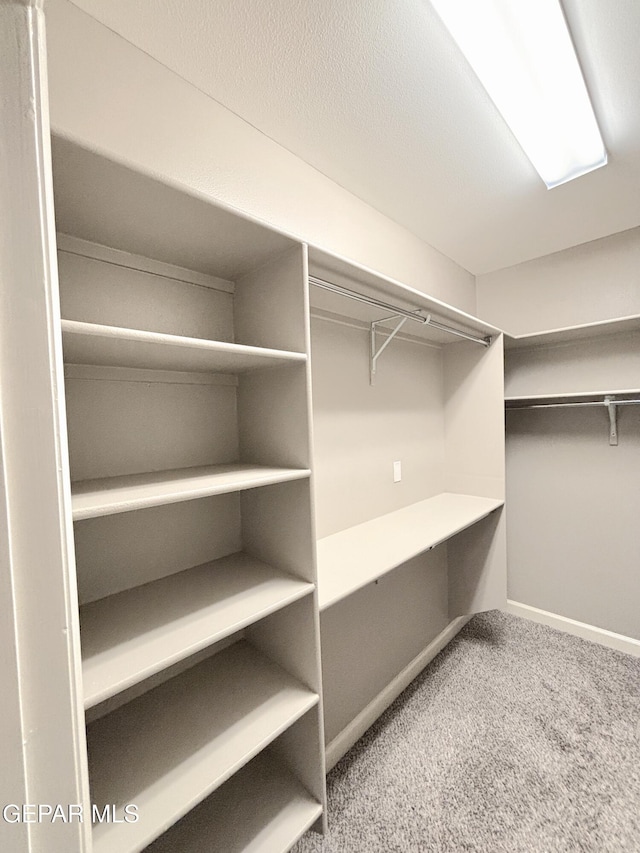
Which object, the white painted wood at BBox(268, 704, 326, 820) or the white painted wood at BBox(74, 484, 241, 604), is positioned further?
the white painted wood at BBox(268, 704, 326, 820)

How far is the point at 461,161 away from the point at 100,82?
132cm

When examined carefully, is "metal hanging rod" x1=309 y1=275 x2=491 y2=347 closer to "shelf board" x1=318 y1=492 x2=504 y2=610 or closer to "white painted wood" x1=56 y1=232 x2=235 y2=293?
"white painted wood" x1=56 y1=232 x2=235 y2=293

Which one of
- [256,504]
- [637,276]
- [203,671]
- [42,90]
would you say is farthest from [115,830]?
[637,276]

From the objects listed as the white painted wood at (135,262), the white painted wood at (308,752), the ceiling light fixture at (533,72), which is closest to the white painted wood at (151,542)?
the white painted wood at (308,752)

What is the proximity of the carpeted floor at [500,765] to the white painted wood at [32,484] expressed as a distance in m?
1.16

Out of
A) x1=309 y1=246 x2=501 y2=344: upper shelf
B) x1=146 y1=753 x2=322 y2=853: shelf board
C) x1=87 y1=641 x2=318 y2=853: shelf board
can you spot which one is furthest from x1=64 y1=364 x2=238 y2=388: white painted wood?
x1=146 y1=753 x2=322 y2=853: shelf board

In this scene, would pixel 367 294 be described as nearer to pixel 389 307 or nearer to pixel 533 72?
pixel 389 307

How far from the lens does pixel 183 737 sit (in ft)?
2.83

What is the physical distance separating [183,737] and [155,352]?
3.18ft

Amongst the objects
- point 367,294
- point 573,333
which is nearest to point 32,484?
point 367,294

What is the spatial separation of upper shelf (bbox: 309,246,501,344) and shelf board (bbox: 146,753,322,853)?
1.67m

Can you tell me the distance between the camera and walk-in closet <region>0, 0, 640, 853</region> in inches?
19.5

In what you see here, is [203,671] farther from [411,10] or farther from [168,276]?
[411,10]

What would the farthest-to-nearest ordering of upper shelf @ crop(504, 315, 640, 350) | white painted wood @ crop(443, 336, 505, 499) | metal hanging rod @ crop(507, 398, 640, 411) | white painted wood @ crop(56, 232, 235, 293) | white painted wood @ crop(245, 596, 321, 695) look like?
white painted wood @ crop(443, 336, 505, 499) < metal hanging rod @ crop(507, 398, 640, 411) < upper shelf @ crop(504, 315, 640, 350) < white painted wood @ crop(245, 596, 321, 695) < white painted wood @ crop(56, 232, 235, 293)
